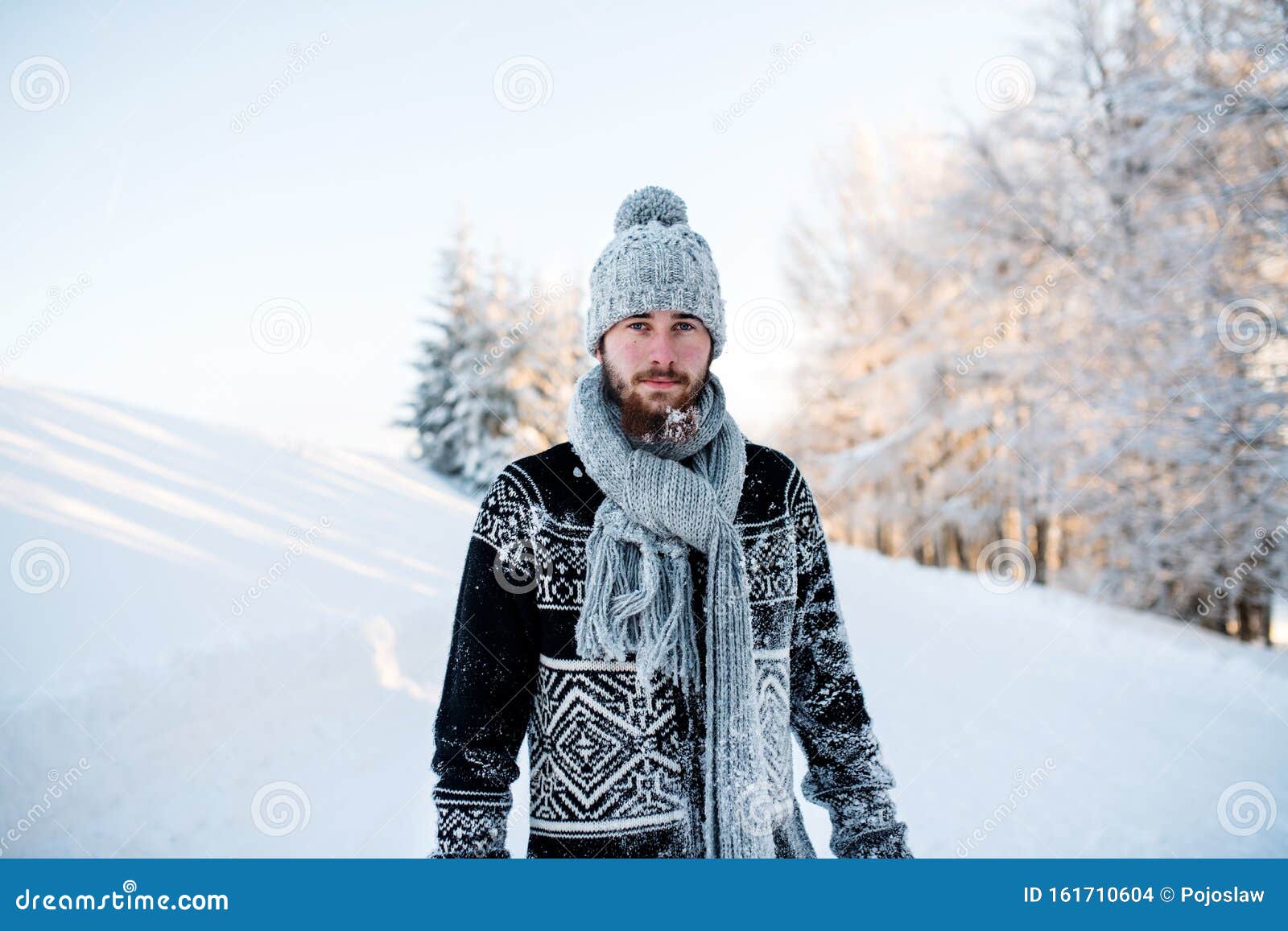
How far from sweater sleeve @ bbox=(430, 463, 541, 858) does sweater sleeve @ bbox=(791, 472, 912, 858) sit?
2.36 ft

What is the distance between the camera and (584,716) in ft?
5.58

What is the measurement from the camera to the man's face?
181 centimetres

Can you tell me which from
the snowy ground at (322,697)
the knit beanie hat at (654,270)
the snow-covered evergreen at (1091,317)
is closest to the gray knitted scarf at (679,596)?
the knit beanie hat at (654,270)

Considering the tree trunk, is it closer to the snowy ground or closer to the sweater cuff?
the snowy ground

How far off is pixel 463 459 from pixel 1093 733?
1352 cm

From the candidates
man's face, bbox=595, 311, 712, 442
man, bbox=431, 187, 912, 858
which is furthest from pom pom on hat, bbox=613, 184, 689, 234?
man's face, bbox=595, 311, 712, 442

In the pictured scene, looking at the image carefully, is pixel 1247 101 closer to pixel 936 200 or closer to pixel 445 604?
pixel 936 200

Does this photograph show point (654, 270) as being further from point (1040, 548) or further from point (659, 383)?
point (1040, 548)

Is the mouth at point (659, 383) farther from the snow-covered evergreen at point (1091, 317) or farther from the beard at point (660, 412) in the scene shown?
the snow-covered evergreen at point (1091, 317)

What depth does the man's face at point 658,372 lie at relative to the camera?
71.4 inches

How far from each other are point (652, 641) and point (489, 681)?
395mm

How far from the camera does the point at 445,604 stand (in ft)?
23.3

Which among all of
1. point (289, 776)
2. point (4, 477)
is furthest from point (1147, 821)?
point (4, 477)

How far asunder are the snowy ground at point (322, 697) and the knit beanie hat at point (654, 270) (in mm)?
3370
